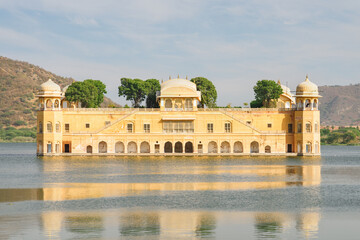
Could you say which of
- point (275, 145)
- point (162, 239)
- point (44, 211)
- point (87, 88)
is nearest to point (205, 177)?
point (44, 211)

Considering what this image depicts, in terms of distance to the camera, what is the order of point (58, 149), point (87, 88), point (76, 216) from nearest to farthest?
point (76, 216) < point (58, 149) < point (87, 88)

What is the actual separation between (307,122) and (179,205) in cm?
4802

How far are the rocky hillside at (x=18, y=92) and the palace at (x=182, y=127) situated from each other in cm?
7501

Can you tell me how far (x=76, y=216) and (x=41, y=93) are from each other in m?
51.7

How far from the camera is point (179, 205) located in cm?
3014

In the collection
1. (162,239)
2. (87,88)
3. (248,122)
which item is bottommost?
(162,239)

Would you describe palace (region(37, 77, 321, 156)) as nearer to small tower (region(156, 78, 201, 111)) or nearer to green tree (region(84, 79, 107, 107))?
small tower (region(156, 78, 201, 111))

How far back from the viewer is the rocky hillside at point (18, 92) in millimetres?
148887

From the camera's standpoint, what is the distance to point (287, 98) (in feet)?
299

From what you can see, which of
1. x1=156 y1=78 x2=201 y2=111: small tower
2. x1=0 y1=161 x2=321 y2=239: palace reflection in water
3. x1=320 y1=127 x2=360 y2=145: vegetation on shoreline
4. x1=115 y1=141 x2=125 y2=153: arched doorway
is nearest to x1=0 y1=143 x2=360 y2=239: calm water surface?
x1=0 y1=161 x2=321 y2=239: palace reflection in water

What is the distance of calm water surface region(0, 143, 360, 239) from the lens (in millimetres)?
23297

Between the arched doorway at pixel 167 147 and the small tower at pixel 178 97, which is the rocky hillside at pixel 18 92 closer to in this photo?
the arched doorway at pixel 167 147

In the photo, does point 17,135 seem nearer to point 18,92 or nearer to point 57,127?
point 18,92

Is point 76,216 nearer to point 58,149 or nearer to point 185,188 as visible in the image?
point 185,188
